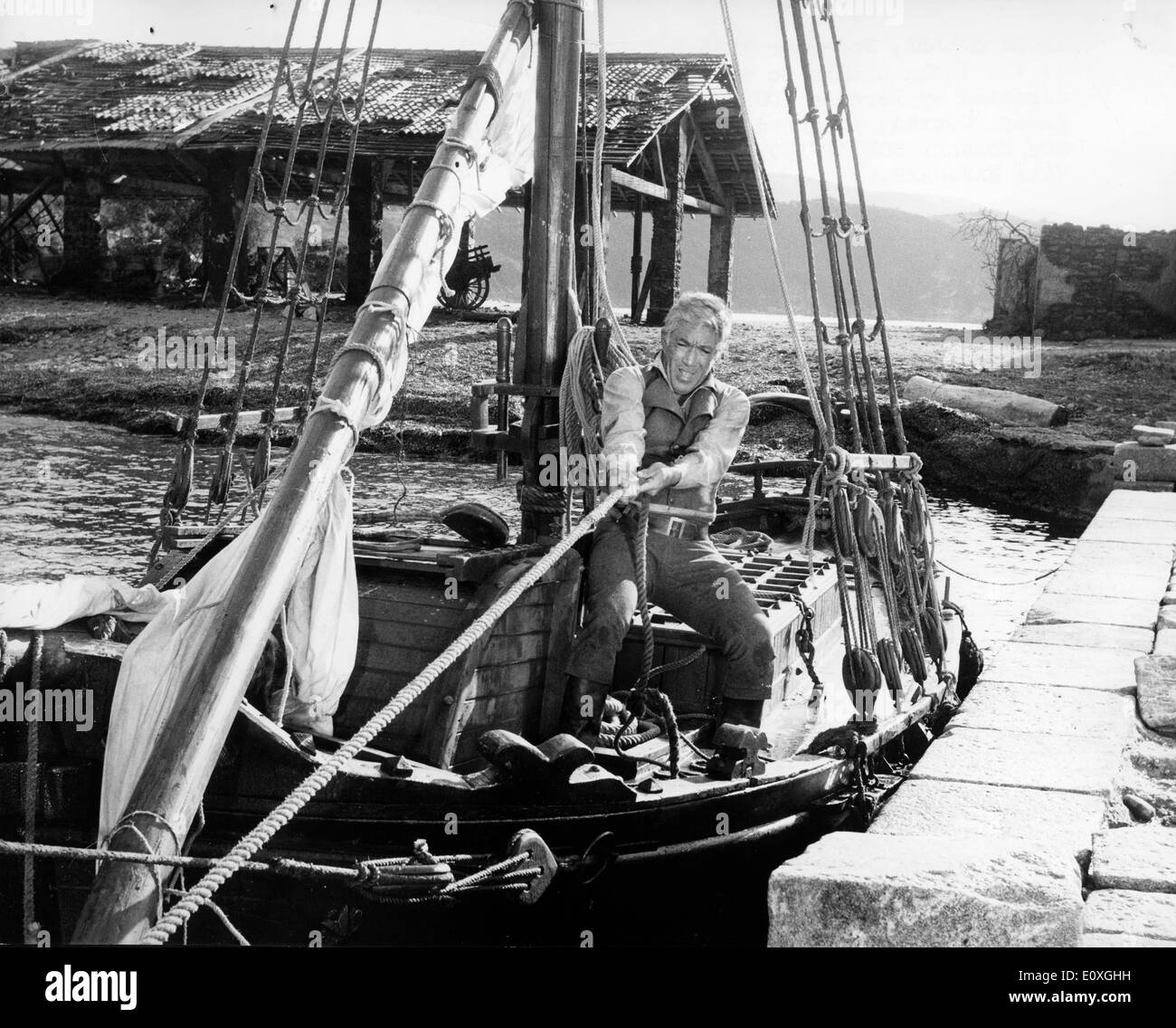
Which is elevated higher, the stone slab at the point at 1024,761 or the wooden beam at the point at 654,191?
the wooden beam at the point at 654,191

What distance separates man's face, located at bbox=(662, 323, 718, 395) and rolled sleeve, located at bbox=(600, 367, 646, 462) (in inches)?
6.4

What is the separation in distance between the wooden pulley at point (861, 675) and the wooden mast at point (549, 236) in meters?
1.49

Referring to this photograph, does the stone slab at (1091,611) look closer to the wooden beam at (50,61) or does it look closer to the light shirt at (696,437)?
the light shirt at (696,437)

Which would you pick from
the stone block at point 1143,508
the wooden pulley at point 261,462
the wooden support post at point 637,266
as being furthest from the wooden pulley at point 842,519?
the wooden support post at point 637,266

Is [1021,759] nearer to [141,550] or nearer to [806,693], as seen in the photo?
[806,693]

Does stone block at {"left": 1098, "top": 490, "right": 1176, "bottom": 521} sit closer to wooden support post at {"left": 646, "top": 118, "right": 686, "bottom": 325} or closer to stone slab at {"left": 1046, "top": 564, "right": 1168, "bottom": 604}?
stone slab at {"left": 1046, "top": 564, "right": 1168, "bottom": 604}

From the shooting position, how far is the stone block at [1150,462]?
Result: 48.8 ft

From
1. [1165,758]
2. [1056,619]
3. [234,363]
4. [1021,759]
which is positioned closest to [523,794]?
[1021,759]

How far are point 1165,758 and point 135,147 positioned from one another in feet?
72.9

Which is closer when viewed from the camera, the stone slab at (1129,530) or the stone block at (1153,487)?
the stone slab at (1129,530)

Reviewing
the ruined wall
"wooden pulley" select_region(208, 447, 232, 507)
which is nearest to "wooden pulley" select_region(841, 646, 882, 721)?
"wooden pulley" select_region(208, 447, 232, 507)

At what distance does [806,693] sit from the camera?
21.7ft

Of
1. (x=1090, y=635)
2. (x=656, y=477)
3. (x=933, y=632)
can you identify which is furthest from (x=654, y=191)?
(x=656, y=477)

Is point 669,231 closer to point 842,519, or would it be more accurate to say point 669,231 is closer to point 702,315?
point 702,315
